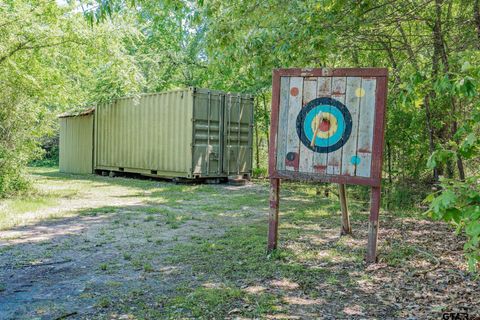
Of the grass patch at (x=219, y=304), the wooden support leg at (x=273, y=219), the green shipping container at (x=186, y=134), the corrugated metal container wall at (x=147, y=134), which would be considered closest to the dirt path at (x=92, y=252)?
the grass patch at (x=219, y=304)

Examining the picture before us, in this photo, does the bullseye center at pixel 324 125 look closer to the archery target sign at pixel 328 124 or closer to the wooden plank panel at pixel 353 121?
the archery target sign at pixel 328 124

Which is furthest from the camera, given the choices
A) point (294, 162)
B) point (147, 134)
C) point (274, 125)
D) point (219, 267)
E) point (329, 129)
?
point (147, 134)

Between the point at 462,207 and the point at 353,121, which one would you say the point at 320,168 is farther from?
the point at 462,207

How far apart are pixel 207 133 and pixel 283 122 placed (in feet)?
29.5

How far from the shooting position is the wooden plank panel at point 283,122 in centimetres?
534

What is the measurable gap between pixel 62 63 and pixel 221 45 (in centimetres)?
654

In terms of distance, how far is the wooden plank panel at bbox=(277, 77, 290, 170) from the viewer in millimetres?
5336

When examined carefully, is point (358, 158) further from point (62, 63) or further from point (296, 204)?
point (62, 63)

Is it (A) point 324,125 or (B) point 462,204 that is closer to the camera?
(B) point 462,204

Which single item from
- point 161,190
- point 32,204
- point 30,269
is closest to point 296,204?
point 161,190

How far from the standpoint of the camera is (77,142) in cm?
1966

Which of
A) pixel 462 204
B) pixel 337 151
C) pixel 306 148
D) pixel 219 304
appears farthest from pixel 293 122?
pixel 462 204

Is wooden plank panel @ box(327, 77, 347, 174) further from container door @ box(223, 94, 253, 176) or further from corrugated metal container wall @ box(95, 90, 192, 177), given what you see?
container door @ box(223, 94, 253, 176)

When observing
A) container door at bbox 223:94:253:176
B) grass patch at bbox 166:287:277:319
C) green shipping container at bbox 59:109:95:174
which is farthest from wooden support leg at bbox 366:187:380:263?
green shipping container at bbox 59:109:95:174
